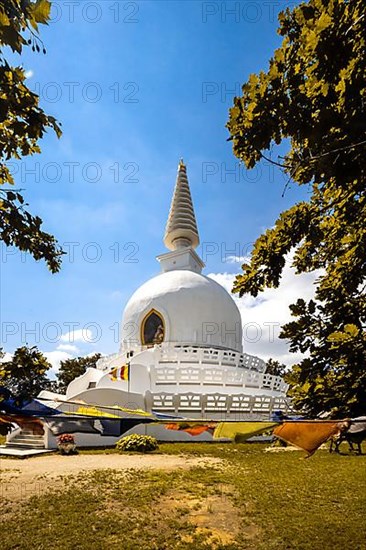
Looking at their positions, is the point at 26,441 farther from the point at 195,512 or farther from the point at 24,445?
the point at 195,512

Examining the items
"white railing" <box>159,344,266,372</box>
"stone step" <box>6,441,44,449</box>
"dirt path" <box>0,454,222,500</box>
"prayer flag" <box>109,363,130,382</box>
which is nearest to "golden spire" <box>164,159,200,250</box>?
"white railing" <box>159,344,266,372</box>

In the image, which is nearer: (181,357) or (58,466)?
(58,466)

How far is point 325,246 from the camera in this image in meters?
4.88

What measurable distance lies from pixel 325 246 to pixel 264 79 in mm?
2317

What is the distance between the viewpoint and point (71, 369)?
36406mm

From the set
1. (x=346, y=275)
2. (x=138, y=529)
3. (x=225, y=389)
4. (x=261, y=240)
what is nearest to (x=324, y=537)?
(x=138, y=529)

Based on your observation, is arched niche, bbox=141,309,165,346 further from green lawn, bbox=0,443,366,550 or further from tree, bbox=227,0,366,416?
tree, bbox=227,0,366,416

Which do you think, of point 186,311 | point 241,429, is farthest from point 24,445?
point 186,311

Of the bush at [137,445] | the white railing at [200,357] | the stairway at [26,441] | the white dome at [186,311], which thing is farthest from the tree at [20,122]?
the white dome at [186,311]

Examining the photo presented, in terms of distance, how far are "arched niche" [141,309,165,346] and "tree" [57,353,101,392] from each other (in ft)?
34.5

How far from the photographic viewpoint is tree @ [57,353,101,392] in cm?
3586

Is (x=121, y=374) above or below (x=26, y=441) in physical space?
above

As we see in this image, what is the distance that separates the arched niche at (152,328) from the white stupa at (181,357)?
0.23ft

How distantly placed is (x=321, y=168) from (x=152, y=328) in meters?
25.0
